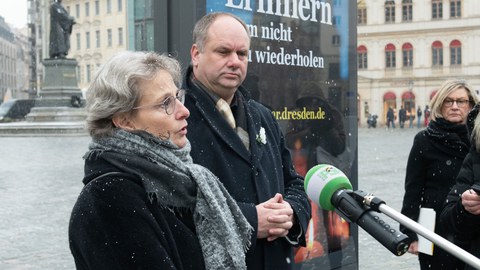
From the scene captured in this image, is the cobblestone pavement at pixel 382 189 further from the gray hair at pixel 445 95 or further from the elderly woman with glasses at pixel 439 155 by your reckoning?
the gray hair at pixel 445 95

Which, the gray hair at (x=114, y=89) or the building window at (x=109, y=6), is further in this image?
the building window at (x=109, y=6)

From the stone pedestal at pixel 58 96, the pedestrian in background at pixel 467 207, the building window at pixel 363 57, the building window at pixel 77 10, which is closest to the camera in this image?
the pedestrian in background at pixel 467 207

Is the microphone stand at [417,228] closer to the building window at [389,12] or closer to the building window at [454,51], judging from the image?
the building window at [454,51]

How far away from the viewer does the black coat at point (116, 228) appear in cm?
175

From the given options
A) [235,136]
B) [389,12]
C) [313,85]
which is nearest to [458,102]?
[313,85]

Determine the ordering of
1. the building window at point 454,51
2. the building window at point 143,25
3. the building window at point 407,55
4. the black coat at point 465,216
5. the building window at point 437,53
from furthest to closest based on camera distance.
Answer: the building window at point 407,55
the building window at point 437,53
the building window at point 454,51
the building window at point 143,25
the black coat at point 465,216

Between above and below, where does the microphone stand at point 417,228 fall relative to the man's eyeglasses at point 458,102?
below

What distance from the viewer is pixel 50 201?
9.59 meters

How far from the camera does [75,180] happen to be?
39.5ft

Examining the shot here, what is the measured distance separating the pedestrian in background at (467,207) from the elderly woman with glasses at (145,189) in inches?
45.9

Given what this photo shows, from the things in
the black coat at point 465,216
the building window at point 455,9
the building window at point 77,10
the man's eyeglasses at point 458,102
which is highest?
the building window at point 77,10

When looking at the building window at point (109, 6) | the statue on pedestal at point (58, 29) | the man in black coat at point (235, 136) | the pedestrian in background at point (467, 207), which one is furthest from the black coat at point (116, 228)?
the building window at point (109, 6)

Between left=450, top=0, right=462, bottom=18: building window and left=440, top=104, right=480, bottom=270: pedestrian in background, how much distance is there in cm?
5338

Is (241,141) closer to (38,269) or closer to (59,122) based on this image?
(38,269)
